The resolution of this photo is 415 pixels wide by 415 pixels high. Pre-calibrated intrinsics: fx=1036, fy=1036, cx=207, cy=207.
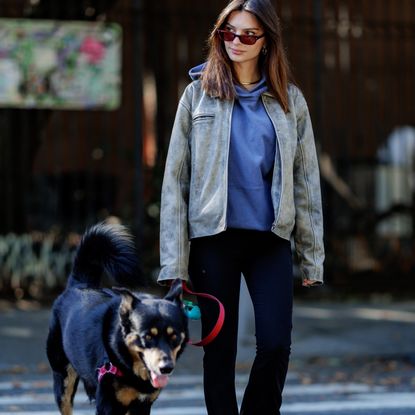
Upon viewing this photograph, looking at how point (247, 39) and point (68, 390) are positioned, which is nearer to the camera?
point (247, 39)

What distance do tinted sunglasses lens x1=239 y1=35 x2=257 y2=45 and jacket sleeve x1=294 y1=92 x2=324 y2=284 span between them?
0.36 meters

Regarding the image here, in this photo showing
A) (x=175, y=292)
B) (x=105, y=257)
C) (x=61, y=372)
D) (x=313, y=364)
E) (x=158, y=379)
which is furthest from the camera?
(x=313, y=364)

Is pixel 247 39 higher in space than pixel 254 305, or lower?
higher

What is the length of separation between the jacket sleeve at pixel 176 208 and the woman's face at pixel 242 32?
0.97 feet

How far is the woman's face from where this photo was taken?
4496 millimetres

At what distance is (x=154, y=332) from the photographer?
4062 millimetres

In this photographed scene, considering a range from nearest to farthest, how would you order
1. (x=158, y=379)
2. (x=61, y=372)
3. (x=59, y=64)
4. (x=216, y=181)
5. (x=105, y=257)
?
(x=158, y=379), (x=216, y=181), (x=105, y=257), (x=61, y=372), (x=59, y=64)

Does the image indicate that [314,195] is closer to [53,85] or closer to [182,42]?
[53,85]

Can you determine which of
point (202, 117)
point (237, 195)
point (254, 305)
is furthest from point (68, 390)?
point (202, 117)

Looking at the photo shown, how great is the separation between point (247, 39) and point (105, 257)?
129cm

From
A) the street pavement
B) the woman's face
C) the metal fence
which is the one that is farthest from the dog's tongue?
the metal fence

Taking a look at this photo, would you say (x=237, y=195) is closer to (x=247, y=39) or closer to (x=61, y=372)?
(x=247, y=39)

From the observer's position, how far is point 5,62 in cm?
1077

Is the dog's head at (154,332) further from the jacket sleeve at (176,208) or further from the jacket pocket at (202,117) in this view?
the jacket pocket at (202,117)
